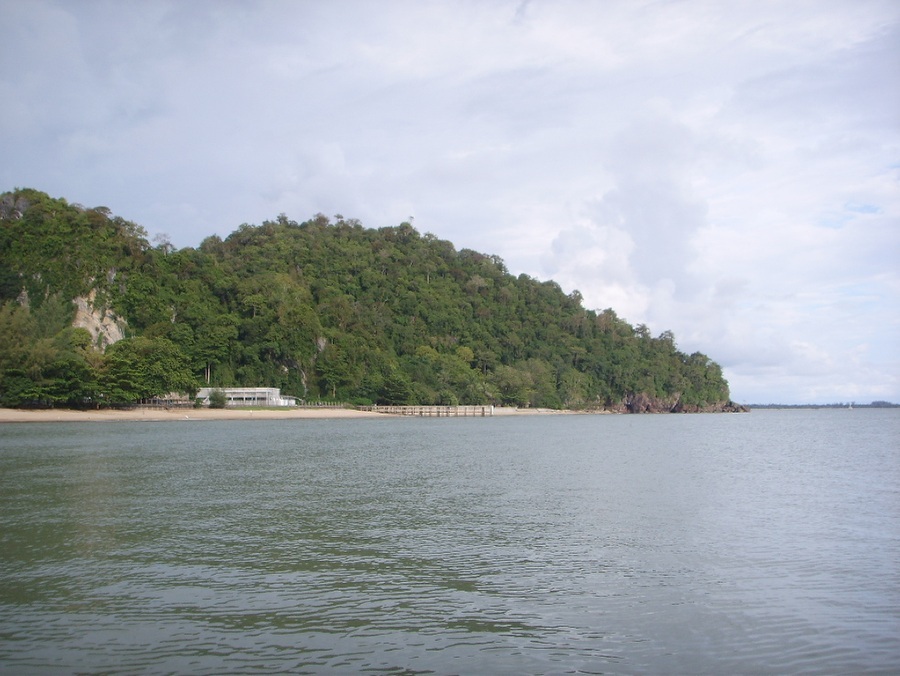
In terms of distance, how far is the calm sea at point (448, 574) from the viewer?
8.75 m

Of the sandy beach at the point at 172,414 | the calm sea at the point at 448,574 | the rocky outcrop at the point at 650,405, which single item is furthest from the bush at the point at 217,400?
the rocky outcrop at the point at 650,405

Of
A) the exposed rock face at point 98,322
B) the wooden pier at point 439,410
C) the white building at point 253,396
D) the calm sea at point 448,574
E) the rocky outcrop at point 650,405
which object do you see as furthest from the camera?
the rocky outcrop at point 650,405

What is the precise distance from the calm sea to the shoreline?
1915 inches

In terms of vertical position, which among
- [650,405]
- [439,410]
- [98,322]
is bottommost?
[439,410]

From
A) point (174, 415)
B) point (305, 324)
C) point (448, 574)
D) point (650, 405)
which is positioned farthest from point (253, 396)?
point (650, 405)

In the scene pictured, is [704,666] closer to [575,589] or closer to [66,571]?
[575,589]

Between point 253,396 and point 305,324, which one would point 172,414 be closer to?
point 253,396

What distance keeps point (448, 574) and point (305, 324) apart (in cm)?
10613

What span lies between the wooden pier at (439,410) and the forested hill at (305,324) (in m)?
2.85

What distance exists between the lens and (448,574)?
1241cm

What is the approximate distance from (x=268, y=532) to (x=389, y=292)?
133721 millimetres

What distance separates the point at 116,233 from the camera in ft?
361

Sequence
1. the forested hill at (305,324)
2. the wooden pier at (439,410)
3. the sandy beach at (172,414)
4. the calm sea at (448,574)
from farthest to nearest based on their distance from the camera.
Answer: the wooden pier at (439,410)
the forested hill at (305,324)
the sandy beach at (172,414)
the calm sea at (448,574)

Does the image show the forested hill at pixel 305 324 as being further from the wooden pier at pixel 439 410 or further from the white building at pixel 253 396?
the white building at pixel 253 396
